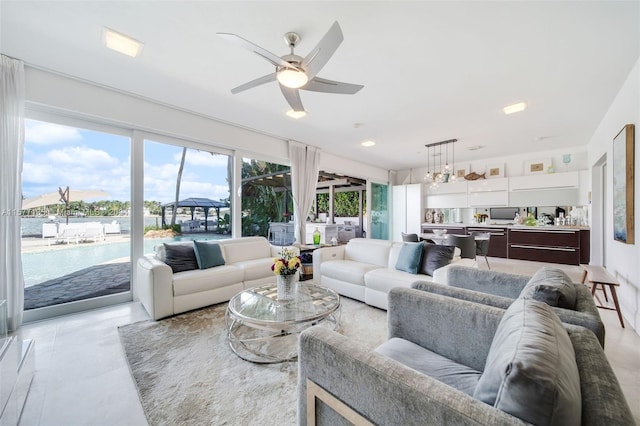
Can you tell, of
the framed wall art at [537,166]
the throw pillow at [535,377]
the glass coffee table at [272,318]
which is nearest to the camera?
the throw pillow at [535,377]

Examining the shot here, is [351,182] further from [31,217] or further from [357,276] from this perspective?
[31,217]

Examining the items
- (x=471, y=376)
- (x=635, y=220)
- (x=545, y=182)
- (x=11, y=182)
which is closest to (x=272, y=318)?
(x=471, y=376)

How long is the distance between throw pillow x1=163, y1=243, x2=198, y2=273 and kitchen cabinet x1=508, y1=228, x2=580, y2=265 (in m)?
6.88

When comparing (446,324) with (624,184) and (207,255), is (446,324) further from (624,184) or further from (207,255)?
(624,184)

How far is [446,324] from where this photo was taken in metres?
1.43

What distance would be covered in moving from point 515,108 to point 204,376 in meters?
4.67

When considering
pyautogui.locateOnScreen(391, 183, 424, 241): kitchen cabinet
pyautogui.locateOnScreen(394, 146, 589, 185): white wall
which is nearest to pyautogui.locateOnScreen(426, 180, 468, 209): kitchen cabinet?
pyautogui.locateOnScreen(391, 183, 424, 241): kitchen cabinet

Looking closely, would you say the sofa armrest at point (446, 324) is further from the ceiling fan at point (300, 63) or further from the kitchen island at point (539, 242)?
the kitchen island at point (539, 242)

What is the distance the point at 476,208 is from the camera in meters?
7.18

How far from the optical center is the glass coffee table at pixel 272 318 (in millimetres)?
1988

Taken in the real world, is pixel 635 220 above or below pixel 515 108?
below

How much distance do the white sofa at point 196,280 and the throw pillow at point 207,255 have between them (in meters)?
0.08

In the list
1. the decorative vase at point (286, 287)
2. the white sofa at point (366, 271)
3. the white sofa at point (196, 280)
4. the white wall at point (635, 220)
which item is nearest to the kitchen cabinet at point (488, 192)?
the white wall at point (635, 220)

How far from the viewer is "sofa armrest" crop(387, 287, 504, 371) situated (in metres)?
1.31
